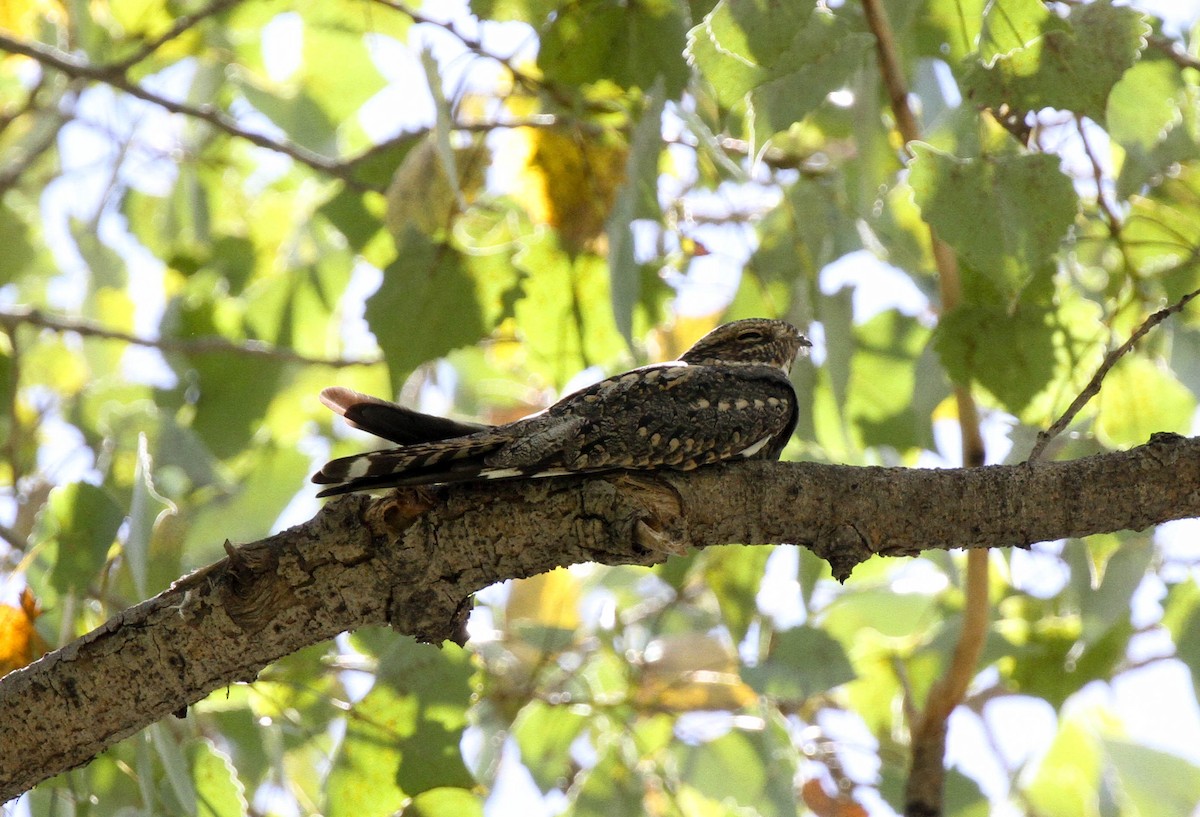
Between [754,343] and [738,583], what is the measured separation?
2.05 ft

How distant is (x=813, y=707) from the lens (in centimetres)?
425

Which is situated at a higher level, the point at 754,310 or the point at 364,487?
the point at 754,310

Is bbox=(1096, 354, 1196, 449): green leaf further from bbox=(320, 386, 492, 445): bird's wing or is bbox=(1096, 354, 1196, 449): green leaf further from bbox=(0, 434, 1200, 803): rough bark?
bbox=(320, 386, 492, 445): bird's wing

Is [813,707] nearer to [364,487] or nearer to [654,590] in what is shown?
[654,590]

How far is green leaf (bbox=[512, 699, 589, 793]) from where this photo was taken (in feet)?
10.5

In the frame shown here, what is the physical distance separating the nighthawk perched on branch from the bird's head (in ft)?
1.22

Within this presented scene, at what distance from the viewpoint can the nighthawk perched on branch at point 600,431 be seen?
201 centimetres

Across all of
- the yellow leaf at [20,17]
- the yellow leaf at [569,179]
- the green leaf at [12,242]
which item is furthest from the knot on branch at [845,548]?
the yellow leaf at [20,17]

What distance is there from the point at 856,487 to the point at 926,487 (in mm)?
119

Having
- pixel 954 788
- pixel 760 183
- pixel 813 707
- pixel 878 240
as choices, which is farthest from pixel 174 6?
pixel 954 788

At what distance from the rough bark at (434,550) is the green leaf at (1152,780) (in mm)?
1695

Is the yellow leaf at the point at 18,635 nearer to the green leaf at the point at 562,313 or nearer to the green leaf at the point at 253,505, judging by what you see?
the green leaf at the point at 253,505

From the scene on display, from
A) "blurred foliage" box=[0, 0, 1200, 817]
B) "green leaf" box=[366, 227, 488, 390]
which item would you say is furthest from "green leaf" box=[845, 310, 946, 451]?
"green leaf" box=[366, 227, 488, 390]

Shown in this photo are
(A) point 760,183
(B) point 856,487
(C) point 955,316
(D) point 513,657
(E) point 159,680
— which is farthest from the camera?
(D) point 513,657
